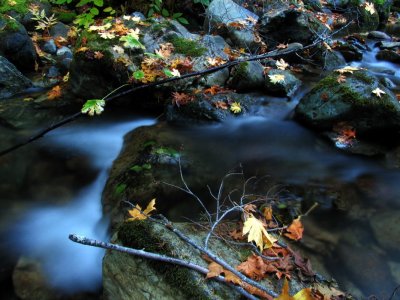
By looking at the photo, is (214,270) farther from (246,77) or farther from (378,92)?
(246,77)

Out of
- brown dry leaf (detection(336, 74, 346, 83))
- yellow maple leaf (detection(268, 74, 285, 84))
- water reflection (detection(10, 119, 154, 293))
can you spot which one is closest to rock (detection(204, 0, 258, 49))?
yellow maple leaf (detection(268, 74, 285, 84))

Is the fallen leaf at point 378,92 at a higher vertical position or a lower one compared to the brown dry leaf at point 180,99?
higher

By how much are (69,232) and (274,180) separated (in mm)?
2500

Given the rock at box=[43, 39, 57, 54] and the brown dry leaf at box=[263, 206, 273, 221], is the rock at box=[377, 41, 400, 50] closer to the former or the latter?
the brown dry leaf at box=[263, 206, 273, 221]

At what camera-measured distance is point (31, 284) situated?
3.07 metres

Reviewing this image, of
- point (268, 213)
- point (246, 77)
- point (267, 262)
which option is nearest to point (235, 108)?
point (246, 77)

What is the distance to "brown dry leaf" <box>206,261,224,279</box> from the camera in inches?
83.1

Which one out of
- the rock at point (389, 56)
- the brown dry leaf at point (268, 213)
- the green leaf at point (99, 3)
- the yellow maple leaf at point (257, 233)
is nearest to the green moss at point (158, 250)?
the yellow maple leaf at point (257, 233)

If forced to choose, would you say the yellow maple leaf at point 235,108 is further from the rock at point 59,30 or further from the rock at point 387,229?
the rock at point 59,30

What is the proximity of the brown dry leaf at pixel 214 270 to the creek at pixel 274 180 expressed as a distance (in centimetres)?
122

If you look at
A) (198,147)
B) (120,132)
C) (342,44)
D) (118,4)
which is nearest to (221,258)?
(198,147)

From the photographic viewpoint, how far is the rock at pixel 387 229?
3.24 meters

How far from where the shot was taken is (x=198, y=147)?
192 inches

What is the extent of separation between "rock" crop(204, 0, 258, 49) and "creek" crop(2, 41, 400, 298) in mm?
2584
